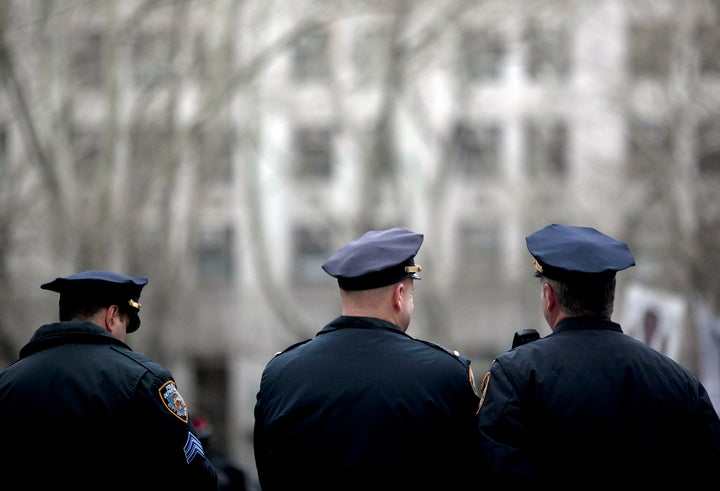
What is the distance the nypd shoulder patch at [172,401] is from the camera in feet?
12.8

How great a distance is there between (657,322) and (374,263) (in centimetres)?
389

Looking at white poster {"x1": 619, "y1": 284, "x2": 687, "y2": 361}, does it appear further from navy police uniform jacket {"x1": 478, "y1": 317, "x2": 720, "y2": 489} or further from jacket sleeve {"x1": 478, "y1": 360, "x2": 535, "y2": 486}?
jacket sleeve {"x1": 478, "y1": 360, "x2": 535, "y2": 486}

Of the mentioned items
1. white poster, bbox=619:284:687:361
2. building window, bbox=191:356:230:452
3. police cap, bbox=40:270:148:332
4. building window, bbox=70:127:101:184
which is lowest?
building window, bbox=191:356:230:452

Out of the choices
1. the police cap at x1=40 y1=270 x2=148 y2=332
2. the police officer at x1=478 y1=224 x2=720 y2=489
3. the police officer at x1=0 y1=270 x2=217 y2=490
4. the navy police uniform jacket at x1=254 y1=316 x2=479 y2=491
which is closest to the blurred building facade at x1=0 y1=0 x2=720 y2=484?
the police cap at x1=40 y1=270 x2=148 y2=332

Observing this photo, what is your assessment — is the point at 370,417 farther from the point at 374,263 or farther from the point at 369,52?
the point at 369,52

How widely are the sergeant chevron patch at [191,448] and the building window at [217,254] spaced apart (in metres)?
29.0

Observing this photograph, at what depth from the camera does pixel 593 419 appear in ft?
11.1

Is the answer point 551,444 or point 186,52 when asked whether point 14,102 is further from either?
point 551,444

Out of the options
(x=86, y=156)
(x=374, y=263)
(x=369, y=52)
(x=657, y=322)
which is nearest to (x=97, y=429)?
(x=374, y=263)

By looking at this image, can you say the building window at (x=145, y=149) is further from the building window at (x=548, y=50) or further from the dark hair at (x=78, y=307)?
the dark hair at (x=78, y=307)

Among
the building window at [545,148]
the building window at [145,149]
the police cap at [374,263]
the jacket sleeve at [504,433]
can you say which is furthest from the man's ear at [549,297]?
the building window at [545,148]

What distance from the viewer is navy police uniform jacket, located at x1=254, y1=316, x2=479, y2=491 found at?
137 inches

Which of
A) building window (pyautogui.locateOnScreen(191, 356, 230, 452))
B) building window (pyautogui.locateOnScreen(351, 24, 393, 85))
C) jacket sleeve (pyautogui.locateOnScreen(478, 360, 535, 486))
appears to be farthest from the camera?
building window (pyautogui.locateOnScreen(191, 356, 230, 452))

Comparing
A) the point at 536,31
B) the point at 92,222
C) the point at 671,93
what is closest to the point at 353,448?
the point at 92,222
